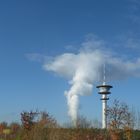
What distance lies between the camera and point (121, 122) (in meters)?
27.4

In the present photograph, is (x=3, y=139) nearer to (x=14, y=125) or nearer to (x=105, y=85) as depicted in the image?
(x=14, y=125)

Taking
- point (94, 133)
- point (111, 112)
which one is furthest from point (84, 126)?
point (111, 112)

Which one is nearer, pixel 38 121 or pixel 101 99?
pixel 38 121

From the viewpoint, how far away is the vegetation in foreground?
24766 mm

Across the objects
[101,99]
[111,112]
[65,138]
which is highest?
[101,99]

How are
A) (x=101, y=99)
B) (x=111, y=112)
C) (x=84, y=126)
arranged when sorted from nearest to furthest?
(x=84, y=126), (x=111, y=112), (x=101, y=99)

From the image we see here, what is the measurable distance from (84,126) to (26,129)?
528cm

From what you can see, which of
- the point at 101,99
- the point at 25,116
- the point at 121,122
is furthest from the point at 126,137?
the point at 101,99

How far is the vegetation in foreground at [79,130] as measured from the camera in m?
24.8

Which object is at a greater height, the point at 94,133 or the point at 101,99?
the point at 101,99

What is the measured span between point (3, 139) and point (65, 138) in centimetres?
737

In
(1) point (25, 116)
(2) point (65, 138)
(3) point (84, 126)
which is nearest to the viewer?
(2) point (65, 138)

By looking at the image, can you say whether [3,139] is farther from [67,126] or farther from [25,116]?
[67,126]

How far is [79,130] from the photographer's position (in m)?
25.2
